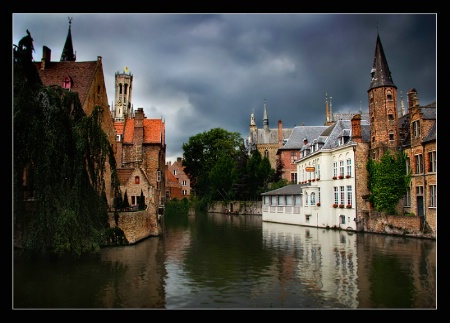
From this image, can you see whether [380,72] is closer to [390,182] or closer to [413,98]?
[413,98]

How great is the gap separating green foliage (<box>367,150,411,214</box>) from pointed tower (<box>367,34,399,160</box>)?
0.89m

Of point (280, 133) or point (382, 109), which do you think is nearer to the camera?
point (382, 109)

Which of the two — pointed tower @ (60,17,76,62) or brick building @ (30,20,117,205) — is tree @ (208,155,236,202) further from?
brick building @ (30,20,117,205)

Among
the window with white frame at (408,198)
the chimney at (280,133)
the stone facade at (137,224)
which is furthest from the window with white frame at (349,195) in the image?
the chimney at (280,133)

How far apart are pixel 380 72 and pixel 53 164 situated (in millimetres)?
25984

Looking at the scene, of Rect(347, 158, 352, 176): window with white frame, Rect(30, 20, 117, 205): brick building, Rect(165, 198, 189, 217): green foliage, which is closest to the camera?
Rect(30, 20, 117, 205): brick building

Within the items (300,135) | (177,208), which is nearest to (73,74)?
(177,208)

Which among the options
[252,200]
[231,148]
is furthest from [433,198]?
[231,148]

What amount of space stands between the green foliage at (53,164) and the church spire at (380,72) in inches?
917

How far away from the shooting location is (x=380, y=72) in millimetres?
31328

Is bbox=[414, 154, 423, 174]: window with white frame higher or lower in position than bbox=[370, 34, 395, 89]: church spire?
lower

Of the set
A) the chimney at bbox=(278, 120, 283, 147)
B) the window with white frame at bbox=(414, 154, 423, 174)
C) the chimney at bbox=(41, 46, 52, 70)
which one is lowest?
the window with white frame at bbox=(414, 154, 423, 174)

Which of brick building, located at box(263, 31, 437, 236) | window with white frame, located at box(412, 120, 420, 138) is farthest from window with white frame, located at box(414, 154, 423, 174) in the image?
window with white frame, located at box(412, 120, 420, 138)

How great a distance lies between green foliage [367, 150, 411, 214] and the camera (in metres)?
28.3
